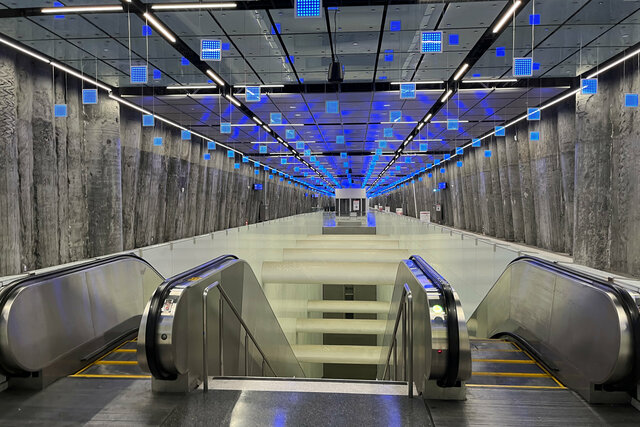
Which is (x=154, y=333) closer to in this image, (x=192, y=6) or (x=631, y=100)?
(x=192, y=6)

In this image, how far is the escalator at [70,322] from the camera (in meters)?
3.45

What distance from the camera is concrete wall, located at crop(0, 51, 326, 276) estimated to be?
8.98m

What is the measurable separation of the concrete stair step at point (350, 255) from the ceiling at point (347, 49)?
5103mm

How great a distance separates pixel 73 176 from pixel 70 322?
28.8 ft

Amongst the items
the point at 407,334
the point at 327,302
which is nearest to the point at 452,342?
the point at 407,334

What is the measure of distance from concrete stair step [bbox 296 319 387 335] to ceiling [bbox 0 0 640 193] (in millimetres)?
7168

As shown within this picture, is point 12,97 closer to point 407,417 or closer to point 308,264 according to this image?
point 308,264

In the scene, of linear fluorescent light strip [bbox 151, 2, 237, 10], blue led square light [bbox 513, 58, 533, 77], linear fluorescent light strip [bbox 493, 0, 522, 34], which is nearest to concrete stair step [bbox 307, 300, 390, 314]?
blue led square light [bbox 513, 58, 533, 77]

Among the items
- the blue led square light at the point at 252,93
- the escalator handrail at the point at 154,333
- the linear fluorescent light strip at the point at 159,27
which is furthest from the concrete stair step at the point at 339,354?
the escalator handrail at the point at 154,333

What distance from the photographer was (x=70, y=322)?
4.09 m

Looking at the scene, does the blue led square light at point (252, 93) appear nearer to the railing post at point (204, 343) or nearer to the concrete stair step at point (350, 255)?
the concrete stair step at point (350, 255)

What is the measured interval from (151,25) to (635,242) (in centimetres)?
1093

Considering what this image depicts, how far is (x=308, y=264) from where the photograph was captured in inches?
546

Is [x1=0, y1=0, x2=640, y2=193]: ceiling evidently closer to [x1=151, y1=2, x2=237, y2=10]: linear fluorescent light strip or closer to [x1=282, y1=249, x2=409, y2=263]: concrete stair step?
[x1=151, y1=2, x2=237, y2=10]: linear fluorescent light strip
